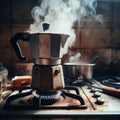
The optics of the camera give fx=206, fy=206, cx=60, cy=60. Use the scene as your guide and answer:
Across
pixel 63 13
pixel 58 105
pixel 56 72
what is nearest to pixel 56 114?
pixel 58 105

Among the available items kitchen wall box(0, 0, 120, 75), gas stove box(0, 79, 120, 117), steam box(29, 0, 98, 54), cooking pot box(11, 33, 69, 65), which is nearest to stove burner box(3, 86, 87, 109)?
gas stove box(0, 79, 120, 117)

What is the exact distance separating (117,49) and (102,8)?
364 millimetres

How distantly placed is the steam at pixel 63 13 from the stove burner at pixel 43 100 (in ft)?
1.85

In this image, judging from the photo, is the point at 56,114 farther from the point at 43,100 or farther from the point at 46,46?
the point at 46,46

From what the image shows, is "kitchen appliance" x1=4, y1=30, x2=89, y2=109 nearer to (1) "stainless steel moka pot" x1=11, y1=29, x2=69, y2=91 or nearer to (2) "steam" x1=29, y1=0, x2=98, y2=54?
(1) "stainless steel moka pot" x1=11, y1=29, x2=69, y2=91

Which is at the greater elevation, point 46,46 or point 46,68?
point 46,46

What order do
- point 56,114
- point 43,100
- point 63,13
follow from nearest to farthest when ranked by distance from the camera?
point 56,114 < point 43,100 < point 63,13

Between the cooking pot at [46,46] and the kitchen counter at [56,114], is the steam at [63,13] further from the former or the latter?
the kitchen counter at [56,114]

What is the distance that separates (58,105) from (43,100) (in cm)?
9

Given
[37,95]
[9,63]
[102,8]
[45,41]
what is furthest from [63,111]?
[102,8]

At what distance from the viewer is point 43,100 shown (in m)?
0.95

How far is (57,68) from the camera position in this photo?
0.98 m

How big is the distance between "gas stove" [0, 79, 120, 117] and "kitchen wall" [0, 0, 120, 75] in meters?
0.68

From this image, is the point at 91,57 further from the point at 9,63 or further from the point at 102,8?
the point at 9,63
